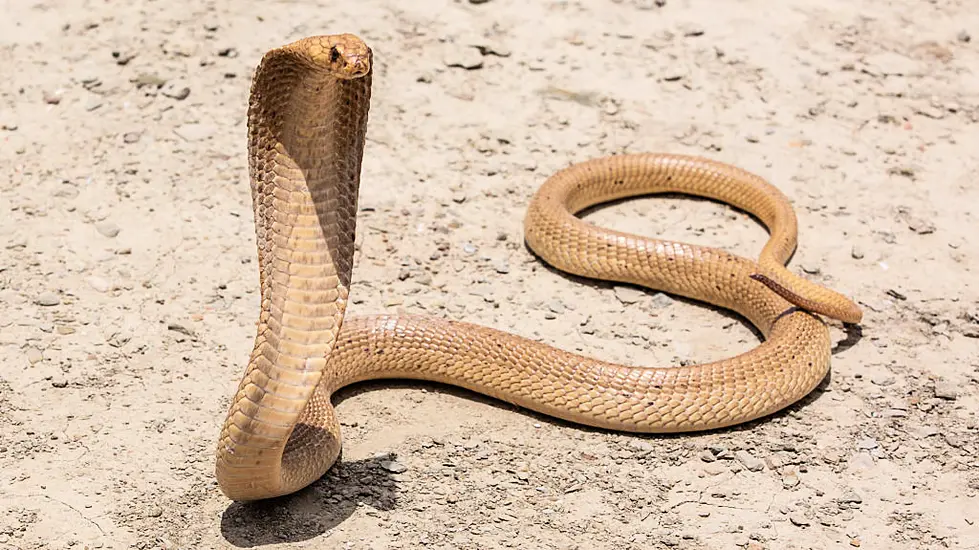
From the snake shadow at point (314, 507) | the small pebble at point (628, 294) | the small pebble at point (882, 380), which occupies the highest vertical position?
the small pebble at point (882, 380)

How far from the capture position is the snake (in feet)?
13.8

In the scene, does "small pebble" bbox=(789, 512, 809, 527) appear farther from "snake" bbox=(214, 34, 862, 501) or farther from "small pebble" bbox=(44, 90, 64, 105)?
"small pebble" bbox=(44, 90, 64, 105)

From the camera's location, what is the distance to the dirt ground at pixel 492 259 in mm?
5219

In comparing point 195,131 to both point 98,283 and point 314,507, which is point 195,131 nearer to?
point 98,283

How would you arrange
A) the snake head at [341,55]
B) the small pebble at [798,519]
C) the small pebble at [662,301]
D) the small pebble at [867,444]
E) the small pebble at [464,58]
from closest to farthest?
the snake head at [341,55], the small pebble at [798,519], the small pebble at [867,444], the small pebble at [662,301], the small pebble at [464,58]

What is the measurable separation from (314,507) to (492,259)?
2387mm

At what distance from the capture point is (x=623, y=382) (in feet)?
18.7

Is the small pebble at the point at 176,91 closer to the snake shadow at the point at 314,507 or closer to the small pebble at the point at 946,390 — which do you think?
the snake shadow at the point at 314,507

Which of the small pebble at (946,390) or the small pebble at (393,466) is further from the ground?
the small pebble at (946,390)

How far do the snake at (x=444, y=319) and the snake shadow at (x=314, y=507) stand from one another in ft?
0.32

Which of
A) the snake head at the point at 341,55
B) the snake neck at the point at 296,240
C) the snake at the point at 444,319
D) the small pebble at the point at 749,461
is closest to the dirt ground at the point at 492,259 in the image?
the small pebble at the point at 749,461

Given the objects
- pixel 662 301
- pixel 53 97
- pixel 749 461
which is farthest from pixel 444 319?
pixel 53 97

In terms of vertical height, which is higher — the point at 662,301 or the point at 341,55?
the point at 341,55

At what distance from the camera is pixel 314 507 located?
510 centimetres
